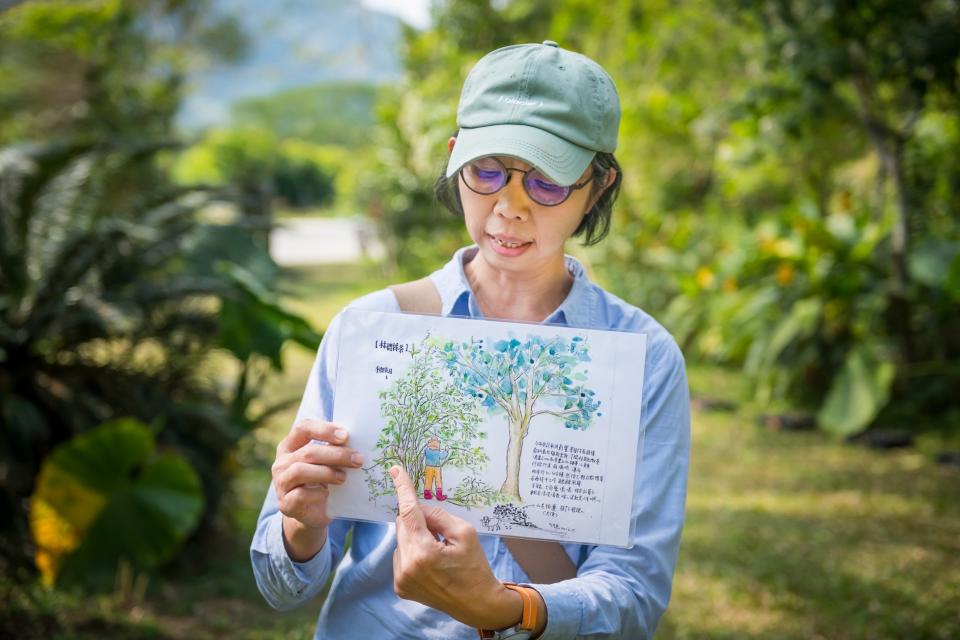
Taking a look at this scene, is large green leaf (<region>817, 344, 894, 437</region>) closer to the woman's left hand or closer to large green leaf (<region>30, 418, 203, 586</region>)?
large green leaf (<region>30, 418, 203, 586</region>)

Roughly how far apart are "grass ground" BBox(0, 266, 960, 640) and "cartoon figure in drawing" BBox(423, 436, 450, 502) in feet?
8.25

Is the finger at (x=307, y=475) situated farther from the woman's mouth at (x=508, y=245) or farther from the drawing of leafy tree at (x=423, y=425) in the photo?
the woman's mouth at (x=508, y=245)

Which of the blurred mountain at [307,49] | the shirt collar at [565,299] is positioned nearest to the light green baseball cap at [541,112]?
the shirt collar at [565,299]

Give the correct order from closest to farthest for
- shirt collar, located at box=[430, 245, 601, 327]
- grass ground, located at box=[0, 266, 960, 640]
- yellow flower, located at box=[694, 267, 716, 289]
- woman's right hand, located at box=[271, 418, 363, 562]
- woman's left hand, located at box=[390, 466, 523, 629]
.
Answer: woman's left hand, located at box=[390, 466, 523, 629], woman's right hand, located at box=[271, 418, 363, 562], shirt collar, located at box=[430, 245, 601, 327], grass ground, located at box=[0, 266, 960, 640], yellow flower, located at box=[694, 267, 716, 289]

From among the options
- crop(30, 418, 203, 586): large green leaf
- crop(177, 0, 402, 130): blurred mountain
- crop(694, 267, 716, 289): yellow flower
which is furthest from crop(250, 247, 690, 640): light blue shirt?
crop(177, 0, 402, 130): blurred mountain

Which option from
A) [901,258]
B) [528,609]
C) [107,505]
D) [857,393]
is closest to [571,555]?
[528,609]

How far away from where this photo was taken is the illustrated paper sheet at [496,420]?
56.6 inches

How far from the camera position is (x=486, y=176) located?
1.54 meters

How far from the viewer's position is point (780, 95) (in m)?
6.16

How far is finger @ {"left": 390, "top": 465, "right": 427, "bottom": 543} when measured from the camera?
1344mm

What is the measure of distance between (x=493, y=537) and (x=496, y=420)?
0.22m

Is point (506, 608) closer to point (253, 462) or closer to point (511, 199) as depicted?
point (511, 199)

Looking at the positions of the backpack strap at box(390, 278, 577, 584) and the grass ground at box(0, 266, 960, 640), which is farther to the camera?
the grass ground at box(0, 266, 960, 640)

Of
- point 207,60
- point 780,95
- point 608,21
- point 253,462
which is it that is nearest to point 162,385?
point 253,462
